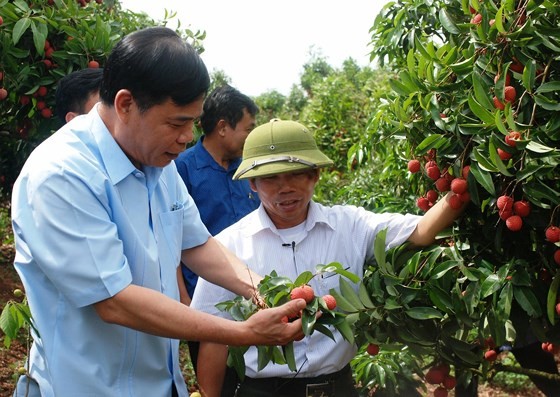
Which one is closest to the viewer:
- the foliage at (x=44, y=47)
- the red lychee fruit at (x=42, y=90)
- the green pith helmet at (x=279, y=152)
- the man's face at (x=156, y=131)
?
the man's face at (x=156, y=131)

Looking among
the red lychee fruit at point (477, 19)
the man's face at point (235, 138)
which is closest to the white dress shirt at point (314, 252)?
the red lychee fruit at point (477, 19)

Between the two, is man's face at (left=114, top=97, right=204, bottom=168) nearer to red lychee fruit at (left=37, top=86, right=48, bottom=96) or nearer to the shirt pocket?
the shirt pocket

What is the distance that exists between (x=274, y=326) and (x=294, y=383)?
1.39 feet

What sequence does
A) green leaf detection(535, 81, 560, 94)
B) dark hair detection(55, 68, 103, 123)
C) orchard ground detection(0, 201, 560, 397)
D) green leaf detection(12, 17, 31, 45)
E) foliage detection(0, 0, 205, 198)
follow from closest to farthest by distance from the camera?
green leaf detection(535, 81, 560, 94) → dark hair detection(55, 68, 103, 123) → green leaf detection(12, 17, 31, 45) → foliage detection(0, 0, 205, 198) → orchard ground detection(0, 201, 560, 397)

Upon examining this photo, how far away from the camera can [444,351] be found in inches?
97.5

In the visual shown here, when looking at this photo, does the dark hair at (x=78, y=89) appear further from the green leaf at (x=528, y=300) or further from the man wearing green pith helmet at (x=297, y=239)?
the green leaf at (x=528, y=300)

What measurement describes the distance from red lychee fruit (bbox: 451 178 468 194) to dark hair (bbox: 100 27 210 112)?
72 centimetres

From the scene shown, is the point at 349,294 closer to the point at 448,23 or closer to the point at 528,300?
the point at 528,300

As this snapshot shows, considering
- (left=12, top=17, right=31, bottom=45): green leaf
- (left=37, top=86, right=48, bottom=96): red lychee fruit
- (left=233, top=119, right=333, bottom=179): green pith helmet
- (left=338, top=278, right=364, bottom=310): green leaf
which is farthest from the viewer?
(left=37, top=86, right=48, bottom=96): red lychee fruit

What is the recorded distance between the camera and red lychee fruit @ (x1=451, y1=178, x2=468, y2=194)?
7.10 ft

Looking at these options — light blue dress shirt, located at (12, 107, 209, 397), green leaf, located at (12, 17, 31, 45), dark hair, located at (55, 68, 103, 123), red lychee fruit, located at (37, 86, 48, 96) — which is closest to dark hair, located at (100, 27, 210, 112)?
light blue dress shirt, located at (12, 107, 209, 397)

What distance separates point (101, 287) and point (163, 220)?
1.10 ft

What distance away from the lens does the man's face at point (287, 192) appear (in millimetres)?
2395

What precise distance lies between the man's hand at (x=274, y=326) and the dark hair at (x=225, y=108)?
1.74m
